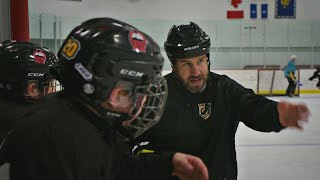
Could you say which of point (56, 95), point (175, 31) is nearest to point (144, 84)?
point (56, 95)

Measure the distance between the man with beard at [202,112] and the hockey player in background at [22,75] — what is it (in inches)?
22.8

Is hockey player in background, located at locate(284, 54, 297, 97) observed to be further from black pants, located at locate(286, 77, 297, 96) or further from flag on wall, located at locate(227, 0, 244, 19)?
flag on wall, located at locate(227, 0, 244, 19)

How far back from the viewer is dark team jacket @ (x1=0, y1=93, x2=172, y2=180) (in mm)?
1086

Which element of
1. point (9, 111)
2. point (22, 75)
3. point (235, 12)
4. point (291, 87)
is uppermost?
point (235, 12)

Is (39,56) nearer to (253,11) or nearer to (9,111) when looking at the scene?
(9,111)

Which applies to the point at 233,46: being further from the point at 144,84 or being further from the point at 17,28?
the point at 144,84

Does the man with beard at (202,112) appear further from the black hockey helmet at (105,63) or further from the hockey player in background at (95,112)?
the black hockey helmet at (105,63)

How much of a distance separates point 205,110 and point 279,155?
377 cm

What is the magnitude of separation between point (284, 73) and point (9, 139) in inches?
605

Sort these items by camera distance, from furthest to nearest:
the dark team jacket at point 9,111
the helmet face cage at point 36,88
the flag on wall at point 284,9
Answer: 1. the flag on wall at point 284,9
2. the helmet face cage at point 36,88
3. the dark team jacket at point 9,111

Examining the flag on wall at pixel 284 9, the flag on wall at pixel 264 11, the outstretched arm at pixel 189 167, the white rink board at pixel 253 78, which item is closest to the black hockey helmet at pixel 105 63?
the outstretched arm at pixel 189 167

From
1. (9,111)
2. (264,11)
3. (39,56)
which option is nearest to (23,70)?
(39,56)

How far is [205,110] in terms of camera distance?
221 cm

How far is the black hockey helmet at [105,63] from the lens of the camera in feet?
4.11
